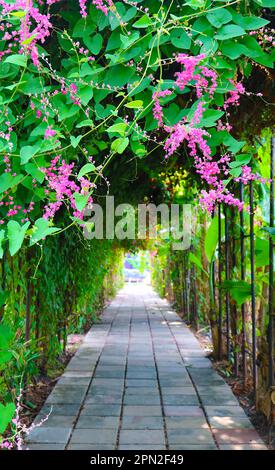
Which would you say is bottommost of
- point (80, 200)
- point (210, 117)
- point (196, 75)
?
point (80, 200)

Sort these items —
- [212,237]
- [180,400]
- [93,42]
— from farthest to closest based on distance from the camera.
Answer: [212,237], [180,400], [93,42]

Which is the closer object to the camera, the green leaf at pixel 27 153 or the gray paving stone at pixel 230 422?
the green leaf at pixel 27 153

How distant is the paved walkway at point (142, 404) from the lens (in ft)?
9.79

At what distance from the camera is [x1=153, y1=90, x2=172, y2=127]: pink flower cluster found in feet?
4.86

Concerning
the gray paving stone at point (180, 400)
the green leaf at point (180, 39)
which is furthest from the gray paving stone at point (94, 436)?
the green leaf at point (180, 39)

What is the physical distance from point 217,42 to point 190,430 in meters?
2.39

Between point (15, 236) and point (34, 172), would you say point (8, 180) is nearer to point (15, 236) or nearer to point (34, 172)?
point (34, 172)

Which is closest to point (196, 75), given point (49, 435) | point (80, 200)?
point (80, 200)

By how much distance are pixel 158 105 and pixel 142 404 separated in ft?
8.98

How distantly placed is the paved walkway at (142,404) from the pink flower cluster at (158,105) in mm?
1924

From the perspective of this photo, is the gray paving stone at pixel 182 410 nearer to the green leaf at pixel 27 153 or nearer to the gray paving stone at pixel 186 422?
the gray paving stone at pixel 186 422

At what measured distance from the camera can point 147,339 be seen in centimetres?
707

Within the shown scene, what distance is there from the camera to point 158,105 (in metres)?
1.54

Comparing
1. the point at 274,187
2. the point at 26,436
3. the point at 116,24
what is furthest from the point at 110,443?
the point at 116,24
